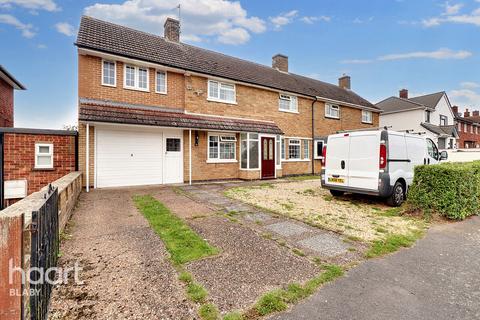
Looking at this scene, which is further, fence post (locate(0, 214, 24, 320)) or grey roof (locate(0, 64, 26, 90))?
grey roof (locate(0, 64, 26, 90))

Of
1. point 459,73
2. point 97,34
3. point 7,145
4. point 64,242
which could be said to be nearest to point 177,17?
point 97,34

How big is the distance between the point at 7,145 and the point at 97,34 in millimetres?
6042

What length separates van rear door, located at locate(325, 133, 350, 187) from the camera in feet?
26.7

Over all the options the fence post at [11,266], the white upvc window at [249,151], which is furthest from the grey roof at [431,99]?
the fence post at [11,266]

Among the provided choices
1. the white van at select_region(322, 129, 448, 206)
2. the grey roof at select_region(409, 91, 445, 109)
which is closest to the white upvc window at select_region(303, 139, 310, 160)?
the white van at select_region(322, 129, 448, 206)

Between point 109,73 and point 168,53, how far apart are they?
11.1ft

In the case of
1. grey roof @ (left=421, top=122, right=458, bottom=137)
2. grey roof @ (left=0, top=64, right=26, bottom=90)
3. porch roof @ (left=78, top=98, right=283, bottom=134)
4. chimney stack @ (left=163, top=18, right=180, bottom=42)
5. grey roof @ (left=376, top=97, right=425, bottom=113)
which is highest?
chimney stack @ (left=163, top=18, right=180, bottom=42)

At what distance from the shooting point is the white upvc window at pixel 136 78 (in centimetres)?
1109

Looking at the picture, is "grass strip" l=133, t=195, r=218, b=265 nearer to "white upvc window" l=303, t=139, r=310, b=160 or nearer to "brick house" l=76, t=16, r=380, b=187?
"brick house" l=76, t=16, r=380, b=187

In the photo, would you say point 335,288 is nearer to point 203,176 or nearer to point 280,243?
point 280,243

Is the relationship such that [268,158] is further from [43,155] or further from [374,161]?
[43,155]

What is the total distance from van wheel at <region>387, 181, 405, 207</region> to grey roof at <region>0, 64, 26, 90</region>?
20.9m

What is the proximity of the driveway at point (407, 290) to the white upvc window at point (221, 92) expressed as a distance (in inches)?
455

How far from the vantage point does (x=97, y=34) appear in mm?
11023
